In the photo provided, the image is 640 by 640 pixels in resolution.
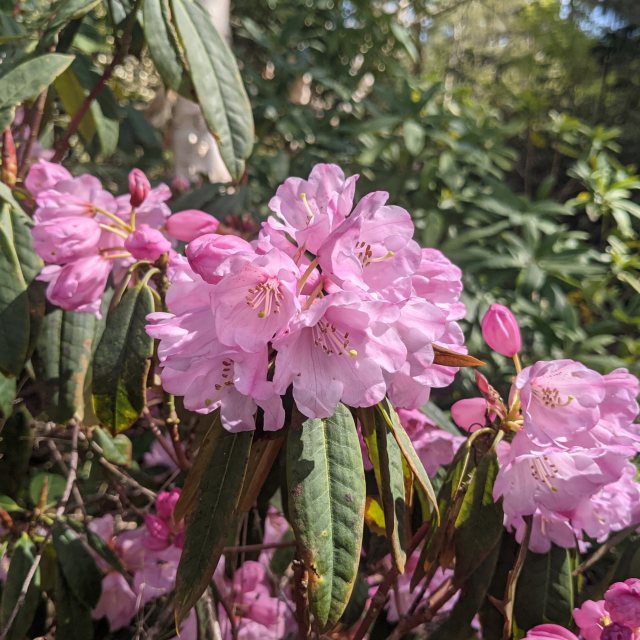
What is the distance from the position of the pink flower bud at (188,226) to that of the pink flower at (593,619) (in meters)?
0.63

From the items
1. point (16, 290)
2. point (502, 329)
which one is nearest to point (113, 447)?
point (16, 290)

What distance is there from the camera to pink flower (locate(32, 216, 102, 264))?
0.83 meters

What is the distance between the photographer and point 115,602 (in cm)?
112

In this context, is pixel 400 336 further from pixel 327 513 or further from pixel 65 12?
pixel 65 12

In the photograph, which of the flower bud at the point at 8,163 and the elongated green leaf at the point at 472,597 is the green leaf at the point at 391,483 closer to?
the elongated green leaf at the point at 472,597

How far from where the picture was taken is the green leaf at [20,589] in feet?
3.12

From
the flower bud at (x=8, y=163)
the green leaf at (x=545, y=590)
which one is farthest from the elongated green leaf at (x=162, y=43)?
the green leaf at (x=545, y=590)

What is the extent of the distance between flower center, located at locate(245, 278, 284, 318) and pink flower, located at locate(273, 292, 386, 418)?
3 centimetres

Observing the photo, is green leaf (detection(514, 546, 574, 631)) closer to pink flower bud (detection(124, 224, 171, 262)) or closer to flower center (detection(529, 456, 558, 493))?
flower center (detection(529, 456, 558, 493))

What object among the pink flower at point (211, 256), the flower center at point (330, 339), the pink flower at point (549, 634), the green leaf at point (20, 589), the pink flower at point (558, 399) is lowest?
the green leaf at point (20, 589)

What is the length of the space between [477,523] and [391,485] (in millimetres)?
124

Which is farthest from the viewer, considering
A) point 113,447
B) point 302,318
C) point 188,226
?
point 113,447

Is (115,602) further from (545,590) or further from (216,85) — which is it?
(216,85)

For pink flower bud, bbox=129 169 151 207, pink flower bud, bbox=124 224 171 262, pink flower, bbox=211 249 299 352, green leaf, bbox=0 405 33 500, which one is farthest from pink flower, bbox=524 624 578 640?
green leaf, bbox=0 405 33 500
